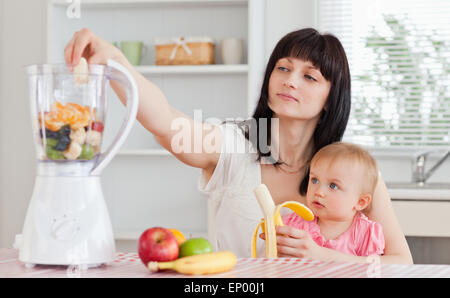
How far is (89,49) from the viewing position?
124cm

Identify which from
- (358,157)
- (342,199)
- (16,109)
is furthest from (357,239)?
(16,109)

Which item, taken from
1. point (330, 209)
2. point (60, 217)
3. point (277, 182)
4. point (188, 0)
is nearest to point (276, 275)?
point (60, 217)

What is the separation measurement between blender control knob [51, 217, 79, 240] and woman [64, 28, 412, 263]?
649mm

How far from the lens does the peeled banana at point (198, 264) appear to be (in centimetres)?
91

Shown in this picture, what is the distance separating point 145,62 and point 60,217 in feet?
8.51

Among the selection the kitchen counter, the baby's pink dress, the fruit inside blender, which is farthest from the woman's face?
the fruit inside blender

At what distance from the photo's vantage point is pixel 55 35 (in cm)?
332

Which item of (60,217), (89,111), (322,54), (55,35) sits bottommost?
(60,217)

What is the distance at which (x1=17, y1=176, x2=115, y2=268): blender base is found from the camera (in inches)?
38.0

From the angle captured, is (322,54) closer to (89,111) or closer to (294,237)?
(294,237)

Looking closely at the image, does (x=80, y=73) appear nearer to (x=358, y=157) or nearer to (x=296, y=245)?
(x=296, y=245)

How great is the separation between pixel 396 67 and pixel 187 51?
1.21 meters

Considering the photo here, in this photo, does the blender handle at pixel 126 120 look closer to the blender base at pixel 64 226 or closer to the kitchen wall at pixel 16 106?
the blender base at pixel 64 226

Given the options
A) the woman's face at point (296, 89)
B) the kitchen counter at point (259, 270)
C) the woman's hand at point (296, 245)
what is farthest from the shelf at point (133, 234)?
the kitchen counter at point (259, 270)
